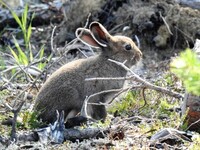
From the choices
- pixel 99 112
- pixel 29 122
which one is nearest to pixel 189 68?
pixel 29 122

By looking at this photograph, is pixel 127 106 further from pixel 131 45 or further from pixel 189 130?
pixel 189 130

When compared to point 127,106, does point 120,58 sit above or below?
above

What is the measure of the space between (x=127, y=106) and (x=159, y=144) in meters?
1.75

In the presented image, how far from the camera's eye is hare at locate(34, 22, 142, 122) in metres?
6.51

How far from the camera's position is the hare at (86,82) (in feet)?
21.4

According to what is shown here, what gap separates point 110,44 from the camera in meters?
7.45

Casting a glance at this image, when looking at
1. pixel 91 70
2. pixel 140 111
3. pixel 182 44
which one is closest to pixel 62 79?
pixel 91 70

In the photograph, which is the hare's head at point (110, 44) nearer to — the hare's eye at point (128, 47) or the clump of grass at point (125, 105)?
the hare's eye at point (128, 47)

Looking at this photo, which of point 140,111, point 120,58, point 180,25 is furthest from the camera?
point 180,25

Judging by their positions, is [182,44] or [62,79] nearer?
[62,79]

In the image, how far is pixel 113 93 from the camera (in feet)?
22.9

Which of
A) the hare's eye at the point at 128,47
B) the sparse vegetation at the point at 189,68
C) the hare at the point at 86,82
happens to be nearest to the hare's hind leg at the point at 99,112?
the hare at the point at 86,82

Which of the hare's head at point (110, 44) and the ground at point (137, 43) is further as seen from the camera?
the hare's head at point (110, 44)

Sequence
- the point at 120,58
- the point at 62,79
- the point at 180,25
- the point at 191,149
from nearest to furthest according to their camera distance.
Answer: the point at 191,149
the point at 62,79
the point at 120,58
the point at 180,25
